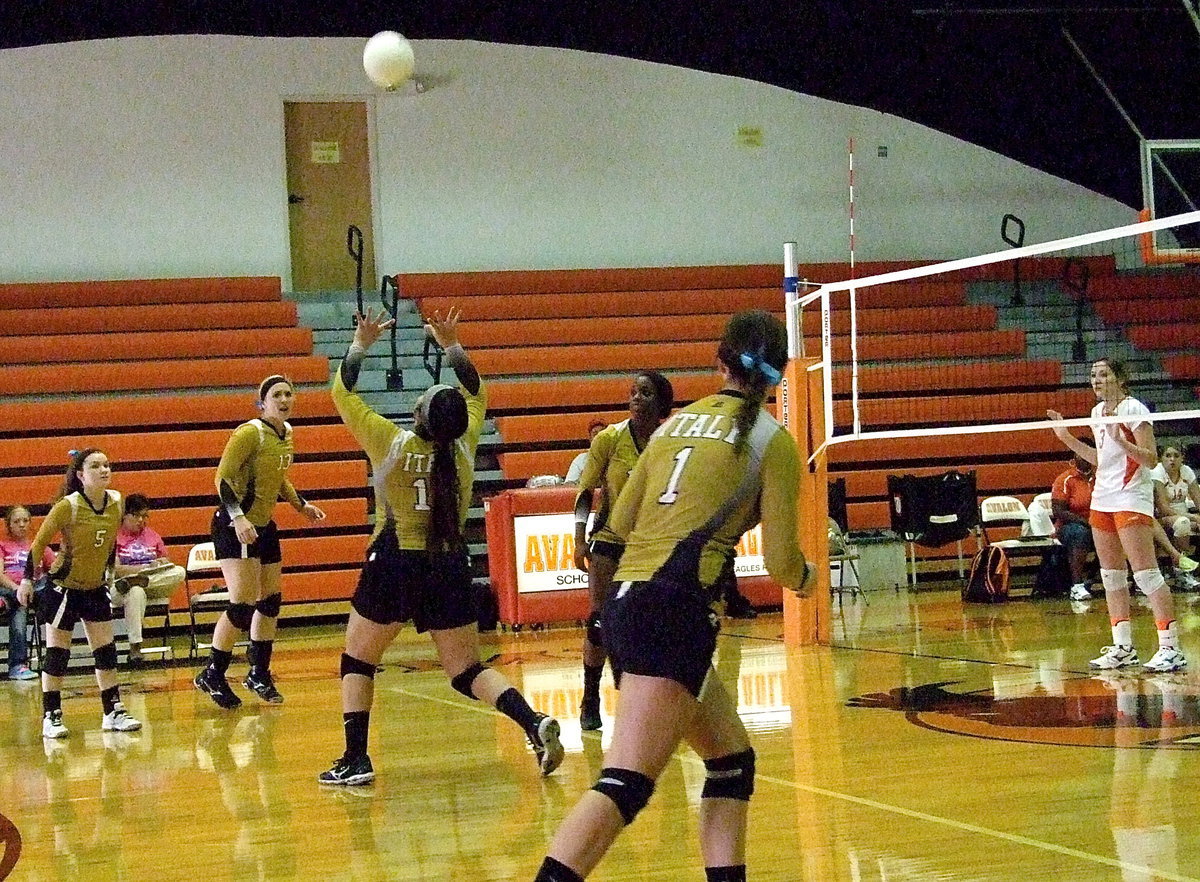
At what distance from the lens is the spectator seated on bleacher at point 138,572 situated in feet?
36.7

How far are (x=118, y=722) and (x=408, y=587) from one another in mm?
2948

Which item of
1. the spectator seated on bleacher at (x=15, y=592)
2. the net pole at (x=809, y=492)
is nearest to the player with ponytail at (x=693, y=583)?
the net pole at (x=809, y=492)

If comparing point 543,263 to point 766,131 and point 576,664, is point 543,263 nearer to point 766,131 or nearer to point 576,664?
point 766,131

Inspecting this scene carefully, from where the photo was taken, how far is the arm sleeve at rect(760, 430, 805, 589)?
134 inches

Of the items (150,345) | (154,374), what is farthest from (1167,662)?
(150,345)

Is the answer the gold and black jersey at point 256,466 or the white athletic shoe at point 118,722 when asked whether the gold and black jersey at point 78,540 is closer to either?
the white athletic shoe at point 118,722

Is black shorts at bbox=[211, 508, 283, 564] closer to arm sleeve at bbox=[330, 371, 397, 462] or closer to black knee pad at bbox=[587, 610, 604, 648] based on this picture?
black knee pad at bbox=[587, 610, 604, 648]

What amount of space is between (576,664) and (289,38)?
9.39 metres

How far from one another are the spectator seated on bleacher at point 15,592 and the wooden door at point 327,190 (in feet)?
19.0

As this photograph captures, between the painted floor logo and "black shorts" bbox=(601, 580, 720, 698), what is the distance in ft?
10.3

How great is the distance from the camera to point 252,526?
856 cm

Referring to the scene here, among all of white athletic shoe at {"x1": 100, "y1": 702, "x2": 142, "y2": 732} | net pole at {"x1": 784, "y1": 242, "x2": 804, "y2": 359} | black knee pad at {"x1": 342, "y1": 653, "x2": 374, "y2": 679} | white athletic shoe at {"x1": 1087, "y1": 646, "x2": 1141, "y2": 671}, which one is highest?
net pole at {"x1": 784, "y1": 242, "x2": 804, "y2": 359}

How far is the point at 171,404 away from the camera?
14273 millimetres

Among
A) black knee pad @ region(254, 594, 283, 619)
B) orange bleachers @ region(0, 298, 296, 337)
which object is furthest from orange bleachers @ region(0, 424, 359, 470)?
black knee pad @ region(254, 594, 283, 619)
